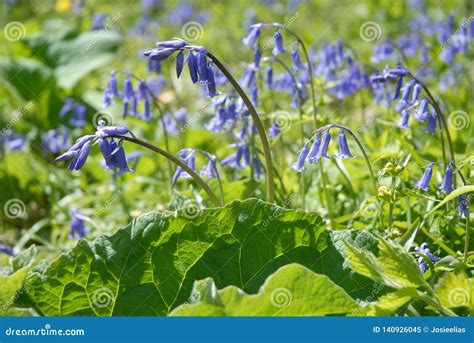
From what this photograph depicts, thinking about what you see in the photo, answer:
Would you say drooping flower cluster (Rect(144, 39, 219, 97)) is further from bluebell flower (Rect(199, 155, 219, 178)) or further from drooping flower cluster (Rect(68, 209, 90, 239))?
drooping flower cluster (Rect(68, 209, 90, 239))

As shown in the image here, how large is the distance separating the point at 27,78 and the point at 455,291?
5.37 m

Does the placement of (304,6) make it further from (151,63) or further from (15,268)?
(15,268)

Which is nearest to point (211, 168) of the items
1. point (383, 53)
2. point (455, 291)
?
point (455, 291)

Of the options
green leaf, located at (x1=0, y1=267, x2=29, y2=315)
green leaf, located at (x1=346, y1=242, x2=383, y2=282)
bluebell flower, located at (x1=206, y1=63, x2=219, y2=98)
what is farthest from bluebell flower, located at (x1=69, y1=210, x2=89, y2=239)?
green leaf, located at (x1=346, y1=242, x2=383, y2=282)

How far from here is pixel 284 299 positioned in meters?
2.68

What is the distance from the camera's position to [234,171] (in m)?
4.75

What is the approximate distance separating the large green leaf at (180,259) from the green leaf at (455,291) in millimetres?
406

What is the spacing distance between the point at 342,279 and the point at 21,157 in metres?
3.56

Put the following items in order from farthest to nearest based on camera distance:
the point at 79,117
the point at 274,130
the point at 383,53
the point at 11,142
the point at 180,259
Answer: the point at 79,117
the point at 11,142
the point at 383,53
the point at 274,130
the point at 180,259

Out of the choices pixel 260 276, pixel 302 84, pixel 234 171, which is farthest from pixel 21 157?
pixel 260 276

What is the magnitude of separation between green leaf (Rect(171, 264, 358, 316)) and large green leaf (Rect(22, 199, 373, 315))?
0.32m

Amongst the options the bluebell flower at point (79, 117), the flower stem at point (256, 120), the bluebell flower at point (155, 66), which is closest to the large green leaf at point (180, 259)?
the flower stem at point (256, 120)

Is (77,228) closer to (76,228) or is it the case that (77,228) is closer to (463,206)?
(76,228)

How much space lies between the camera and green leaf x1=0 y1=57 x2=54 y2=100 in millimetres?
7070
